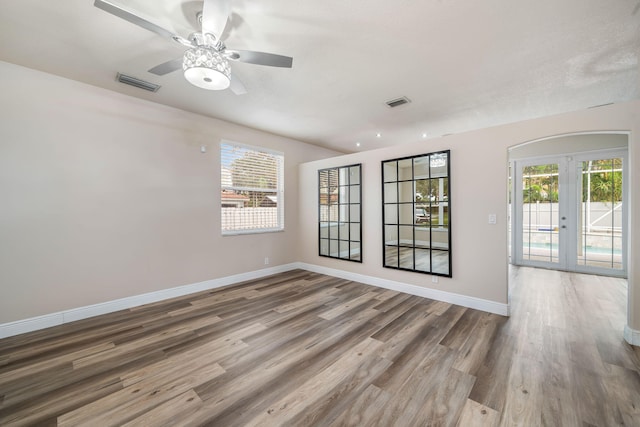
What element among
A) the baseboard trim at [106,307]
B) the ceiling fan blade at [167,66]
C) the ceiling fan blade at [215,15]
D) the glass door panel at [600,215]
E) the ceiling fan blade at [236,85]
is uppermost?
the ceiling fan blade at [215,15]

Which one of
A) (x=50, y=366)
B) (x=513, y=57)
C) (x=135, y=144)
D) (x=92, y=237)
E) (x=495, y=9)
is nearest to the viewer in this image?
(x=495, y=9)

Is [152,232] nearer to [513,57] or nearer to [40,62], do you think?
[40,62]

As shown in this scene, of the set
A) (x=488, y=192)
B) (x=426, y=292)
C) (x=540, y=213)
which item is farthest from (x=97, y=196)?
(x=540, y=213)

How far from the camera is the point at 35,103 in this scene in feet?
9.49

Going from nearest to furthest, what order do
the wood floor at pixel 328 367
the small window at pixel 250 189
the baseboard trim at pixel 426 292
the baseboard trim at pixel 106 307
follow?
the wood floor at pixel 328 367 → the baseboard trim at pixel 106 307 → the baseboard trim at pixel 426 292 → the small window at pixel 250 189

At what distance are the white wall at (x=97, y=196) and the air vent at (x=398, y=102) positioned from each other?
111 inches

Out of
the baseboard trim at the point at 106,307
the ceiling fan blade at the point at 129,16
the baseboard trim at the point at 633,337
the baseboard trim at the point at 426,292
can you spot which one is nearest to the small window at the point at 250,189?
the baseboard trim at the point at 106,307

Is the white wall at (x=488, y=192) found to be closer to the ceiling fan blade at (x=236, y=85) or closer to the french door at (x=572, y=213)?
the ceiling fan blade at (x=236, y=85)

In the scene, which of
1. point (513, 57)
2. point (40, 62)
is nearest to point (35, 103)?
point (40, 62)

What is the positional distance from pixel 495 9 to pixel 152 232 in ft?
15.2

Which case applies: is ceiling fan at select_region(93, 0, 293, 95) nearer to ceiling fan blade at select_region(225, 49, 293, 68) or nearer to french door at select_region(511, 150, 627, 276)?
ceiling fan blade at select_region(225, 49, 293, 68)

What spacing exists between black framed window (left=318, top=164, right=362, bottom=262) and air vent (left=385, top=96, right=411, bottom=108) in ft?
3.92

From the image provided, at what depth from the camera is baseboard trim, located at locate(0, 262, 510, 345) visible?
281 cm

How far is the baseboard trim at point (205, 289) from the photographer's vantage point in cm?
281
